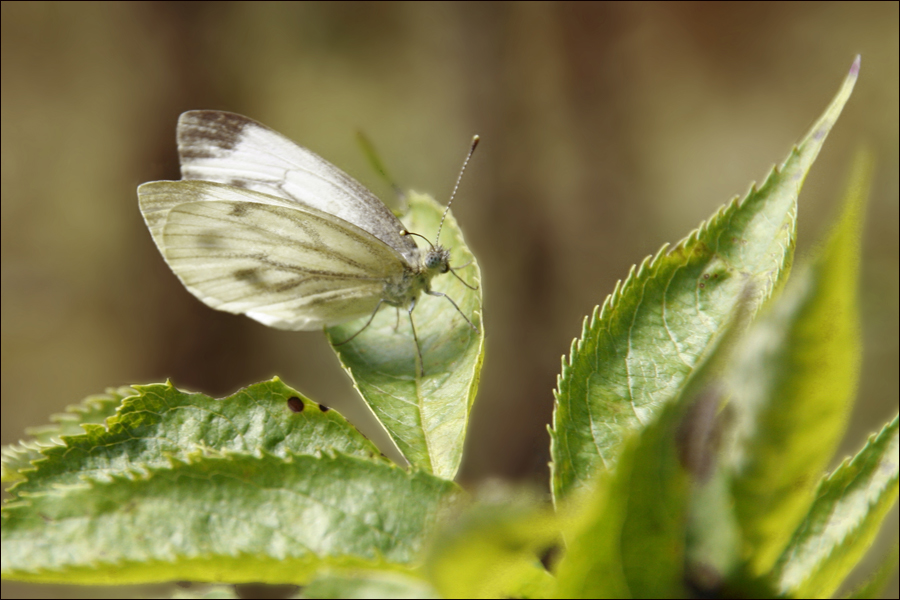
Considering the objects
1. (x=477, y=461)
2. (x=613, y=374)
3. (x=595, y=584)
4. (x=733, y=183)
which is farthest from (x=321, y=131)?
(x=595, y=584)

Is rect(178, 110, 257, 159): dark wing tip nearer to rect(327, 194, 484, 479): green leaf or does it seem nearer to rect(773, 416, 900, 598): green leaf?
rect(327, 194, 484, 479): green leaf

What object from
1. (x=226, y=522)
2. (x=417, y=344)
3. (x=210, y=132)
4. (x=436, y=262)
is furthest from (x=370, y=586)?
(x=210, y=132)

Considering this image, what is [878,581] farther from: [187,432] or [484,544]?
[187,432]

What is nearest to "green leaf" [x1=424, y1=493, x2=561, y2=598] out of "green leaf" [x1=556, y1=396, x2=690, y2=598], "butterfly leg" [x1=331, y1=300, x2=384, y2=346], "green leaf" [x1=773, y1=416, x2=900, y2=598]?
"green leaf" [x1=556, y1=396, x2=690, y2=598]

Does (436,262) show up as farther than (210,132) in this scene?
No

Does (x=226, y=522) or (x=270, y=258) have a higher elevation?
(x=270, y=258)

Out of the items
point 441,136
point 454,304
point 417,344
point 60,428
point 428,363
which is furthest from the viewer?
point 441,136

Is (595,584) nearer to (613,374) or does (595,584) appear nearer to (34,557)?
(613,374)

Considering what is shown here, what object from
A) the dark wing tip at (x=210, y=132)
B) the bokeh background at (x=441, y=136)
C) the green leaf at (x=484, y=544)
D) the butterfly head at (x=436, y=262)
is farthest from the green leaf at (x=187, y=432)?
the bokeh background at (x=441, y=136)
